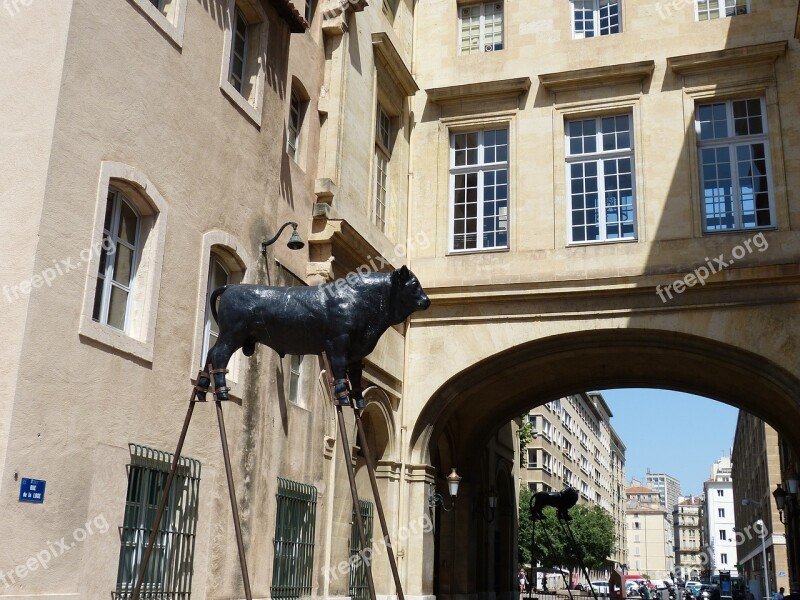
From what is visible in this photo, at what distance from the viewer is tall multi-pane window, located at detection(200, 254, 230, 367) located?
11241 mm

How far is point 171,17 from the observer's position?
10664 mm

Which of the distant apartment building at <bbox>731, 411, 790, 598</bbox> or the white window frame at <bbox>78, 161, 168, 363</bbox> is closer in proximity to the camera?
the white window frame at <bbox>78, 161, 168, 363</bbox>

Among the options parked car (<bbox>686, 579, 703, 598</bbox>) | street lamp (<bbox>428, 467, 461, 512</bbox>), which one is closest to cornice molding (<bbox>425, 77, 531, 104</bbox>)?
street lamp (<bbox>428, 467, 461, 512</bbox>)

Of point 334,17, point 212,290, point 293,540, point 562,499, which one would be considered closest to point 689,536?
point 562,499

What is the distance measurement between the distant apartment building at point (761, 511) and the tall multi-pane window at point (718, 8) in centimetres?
2357

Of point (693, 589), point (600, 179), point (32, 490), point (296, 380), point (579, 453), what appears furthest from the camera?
point (579, 453)

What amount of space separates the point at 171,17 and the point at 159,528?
5.70 metres

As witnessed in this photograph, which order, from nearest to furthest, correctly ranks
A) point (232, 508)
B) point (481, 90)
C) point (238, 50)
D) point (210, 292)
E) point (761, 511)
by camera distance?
point (232, 508)
point (210, 292)
point (238, 50)
point (481, 90)
point (761, 511)

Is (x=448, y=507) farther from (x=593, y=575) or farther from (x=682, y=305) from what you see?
(x=593, y=575)

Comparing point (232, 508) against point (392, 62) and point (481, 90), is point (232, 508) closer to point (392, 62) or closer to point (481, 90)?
point (392, 62)

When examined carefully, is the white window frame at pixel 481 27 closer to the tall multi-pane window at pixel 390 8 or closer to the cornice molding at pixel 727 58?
the tall multi-pane window at pixel 390 8

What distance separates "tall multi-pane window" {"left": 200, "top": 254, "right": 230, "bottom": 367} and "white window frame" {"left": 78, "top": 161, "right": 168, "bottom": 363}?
1218 millimetres

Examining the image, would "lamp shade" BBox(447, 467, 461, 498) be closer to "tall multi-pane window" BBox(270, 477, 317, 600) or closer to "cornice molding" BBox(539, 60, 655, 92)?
"tall multi-pane window" BBox(270, 477, 317, 600)

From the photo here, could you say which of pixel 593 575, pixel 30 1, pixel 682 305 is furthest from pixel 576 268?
pixel 593 575
